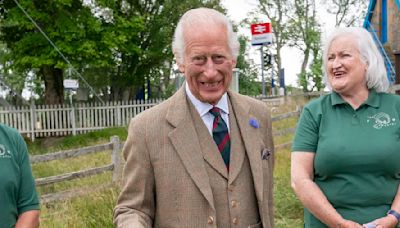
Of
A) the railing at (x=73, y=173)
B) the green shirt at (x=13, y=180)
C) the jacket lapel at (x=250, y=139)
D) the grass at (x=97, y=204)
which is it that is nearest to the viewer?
the jacket lapel at (x=250, y=139)

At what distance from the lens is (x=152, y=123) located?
2.13 m

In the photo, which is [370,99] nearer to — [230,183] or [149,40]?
[230,183]

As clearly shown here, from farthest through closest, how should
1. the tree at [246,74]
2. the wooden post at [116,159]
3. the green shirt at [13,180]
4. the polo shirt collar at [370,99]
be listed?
the tree at [246,74] → the wooden post at [116,159] → the polo shirt collar at [370,99] → the green shirt at [13,180]

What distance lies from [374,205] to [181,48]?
1355 mm

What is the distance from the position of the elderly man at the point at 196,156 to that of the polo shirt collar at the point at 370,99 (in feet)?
2.70

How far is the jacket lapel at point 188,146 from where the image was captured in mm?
2064

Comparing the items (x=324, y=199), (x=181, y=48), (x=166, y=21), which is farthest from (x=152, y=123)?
(x=166, y=21)

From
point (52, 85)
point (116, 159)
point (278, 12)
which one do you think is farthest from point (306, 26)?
point (116, 159)

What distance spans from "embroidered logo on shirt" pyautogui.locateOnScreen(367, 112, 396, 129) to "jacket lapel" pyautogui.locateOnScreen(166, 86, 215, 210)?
110 centimetres

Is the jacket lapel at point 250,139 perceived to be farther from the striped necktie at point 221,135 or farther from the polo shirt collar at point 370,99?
the polo shirt collar at point 370,99

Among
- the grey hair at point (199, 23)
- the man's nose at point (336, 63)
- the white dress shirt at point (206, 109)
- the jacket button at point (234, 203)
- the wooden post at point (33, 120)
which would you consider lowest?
the wooden post at point (33, 120)

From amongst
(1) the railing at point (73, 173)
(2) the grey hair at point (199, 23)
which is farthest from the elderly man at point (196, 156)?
(1) the railing at point (73, 173)

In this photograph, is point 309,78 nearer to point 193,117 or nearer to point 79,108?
point 79,108

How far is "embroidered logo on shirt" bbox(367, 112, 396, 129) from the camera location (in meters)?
2.70
